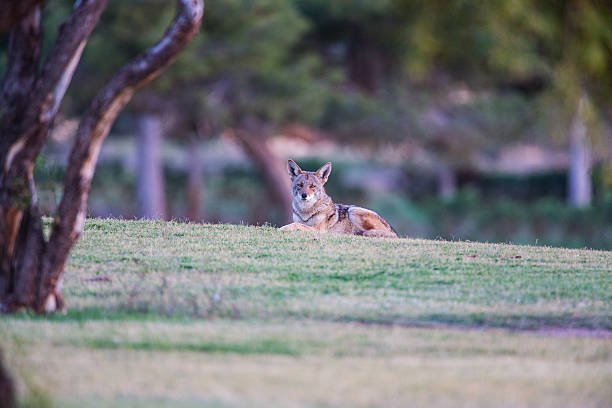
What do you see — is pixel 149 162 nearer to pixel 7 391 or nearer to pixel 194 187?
pixel 194 187

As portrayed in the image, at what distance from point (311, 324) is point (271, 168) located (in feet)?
70.0

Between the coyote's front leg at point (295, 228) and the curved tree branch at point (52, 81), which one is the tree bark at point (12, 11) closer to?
the curved tree branch at point (52, 81)

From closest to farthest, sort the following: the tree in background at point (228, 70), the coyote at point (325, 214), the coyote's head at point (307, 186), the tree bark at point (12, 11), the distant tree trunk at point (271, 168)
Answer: the tree bark at point (12, 11), the coyote at point (325, 214), the coyote's head at point (307, 186), the tree in background at point (228, 70), the distant tree trunk at point (271, 168)

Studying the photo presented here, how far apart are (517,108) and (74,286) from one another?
890 inches

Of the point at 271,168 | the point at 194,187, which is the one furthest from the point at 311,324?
the point at 194,187

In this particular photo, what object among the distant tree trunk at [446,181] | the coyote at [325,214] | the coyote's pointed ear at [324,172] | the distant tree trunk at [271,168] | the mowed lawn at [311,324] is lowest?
the mowed lawn at [311,324]

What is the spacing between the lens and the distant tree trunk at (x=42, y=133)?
25.0 ft

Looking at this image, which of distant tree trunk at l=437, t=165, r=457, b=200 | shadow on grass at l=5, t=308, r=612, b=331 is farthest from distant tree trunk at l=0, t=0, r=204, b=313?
distant tree trunk at l=437, t=165, r=457, b=200

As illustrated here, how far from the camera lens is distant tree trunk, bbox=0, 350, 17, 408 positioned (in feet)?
17.0

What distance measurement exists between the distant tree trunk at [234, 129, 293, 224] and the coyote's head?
573 inches

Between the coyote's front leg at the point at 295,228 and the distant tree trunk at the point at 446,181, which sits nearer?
the coyote's front leg at the point at 295,228

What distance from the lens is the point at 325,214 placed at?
1315 centimetres

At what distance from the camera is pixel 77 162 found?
766 centimetres

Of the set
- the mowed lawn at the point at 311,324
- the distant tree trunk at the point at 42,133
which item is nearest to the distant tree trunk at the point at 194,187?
the mowed lawn at the point at 311,324
